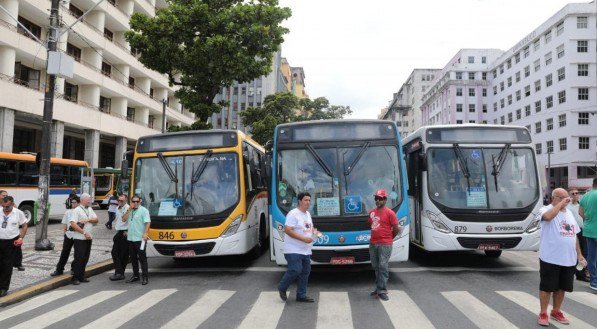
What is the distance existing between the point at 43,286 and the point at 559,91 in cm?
5625

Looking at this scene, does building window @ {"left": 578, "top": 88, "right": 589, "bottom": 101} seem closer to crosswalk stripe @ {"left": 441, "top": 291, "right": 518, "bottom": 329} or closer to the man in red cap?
crosswalk stripe @ {"left": 441, "top": 291, "right": 518, "bottom": 329}

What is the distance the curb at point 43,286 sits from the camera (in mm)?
7219

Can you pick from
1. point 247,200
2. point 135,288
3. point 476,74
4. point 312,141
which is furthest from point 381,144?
point 476,74

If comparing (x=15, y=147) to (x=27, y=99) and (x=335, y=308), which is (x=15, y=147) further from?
(x=335, y=308)

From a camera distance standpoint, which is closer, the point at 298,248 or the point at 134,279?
the point at 298,248

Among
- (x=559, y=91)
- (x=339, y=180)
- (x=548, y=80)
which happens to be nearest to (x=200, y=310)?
(x=339, y=180)

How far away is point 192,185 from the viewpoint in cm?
946

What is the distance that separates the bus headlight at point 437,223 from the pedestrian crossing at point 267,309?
1.91 m

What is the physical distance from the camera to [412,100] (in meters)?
108

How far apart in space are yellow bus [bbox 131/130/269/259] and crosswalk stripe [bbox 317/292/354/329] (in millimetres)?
2824

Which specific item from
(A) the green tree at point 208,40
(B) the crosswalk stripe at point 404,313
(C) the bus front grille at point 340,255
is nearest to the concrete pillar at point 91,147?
(A) the green tree at point 208,40

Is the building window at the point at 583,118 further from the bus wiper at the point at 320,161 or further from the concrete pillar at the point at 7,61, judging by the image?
the concrete pillar at the point at 7,61

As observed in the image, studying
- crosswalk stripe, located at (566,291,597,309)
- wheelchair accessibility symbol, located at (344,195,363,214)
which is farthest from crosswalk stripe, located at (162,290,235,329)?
crosswalk stripe, located at (566,291,597,309)

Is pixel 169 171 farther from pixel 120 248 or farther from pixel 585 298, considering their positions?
pixel 585 298
